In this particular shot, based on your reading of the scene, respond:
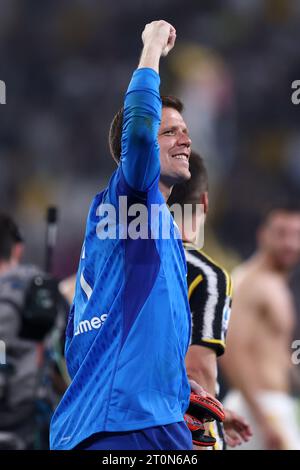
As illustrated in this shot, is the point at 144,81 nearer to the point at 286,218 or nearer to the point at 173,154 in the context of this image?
the point at 173,154

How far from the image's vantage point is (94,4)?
14328 millimetres

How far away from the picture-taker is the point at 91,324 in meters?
2.89

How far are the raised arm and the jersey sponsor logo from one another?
0.41m

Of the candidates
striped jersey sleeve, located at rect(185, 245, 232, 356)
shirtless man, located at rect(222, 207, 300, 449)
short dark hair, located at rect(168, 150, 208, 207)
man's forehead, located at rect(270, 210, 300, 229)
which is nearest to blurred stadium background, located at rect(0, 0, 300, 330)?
man's forehead, located at rect(270, 210, 300, 229)

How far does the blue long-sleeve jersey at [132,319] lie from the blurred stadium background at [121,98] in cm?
907

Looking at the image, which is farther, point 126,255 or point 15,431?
point 15,431

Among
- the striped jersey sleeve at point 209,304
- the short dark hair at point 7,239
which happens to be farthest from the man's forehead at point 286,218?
the striped jersey sleeve at point 209,304

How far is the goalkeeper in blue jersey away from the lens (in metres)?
2.76

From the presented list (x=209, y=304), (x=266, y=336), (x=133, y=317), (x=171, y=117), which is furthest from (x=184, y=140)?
(x=266, y=336)

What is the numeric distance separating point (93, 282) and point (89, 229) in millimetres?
167

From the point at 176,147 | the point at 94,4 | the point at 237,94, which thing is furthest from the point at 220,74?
the point at 176,147

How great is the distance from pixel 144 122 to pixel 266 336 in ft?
18.5

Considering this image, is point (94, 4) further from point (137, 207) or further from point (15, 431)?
point (137, 207)

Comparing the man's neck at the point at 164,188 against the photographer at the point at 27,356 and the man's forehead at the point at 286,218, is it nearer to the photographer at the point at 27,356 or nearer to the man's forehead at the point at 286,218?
the photographer at the point at 27,356
